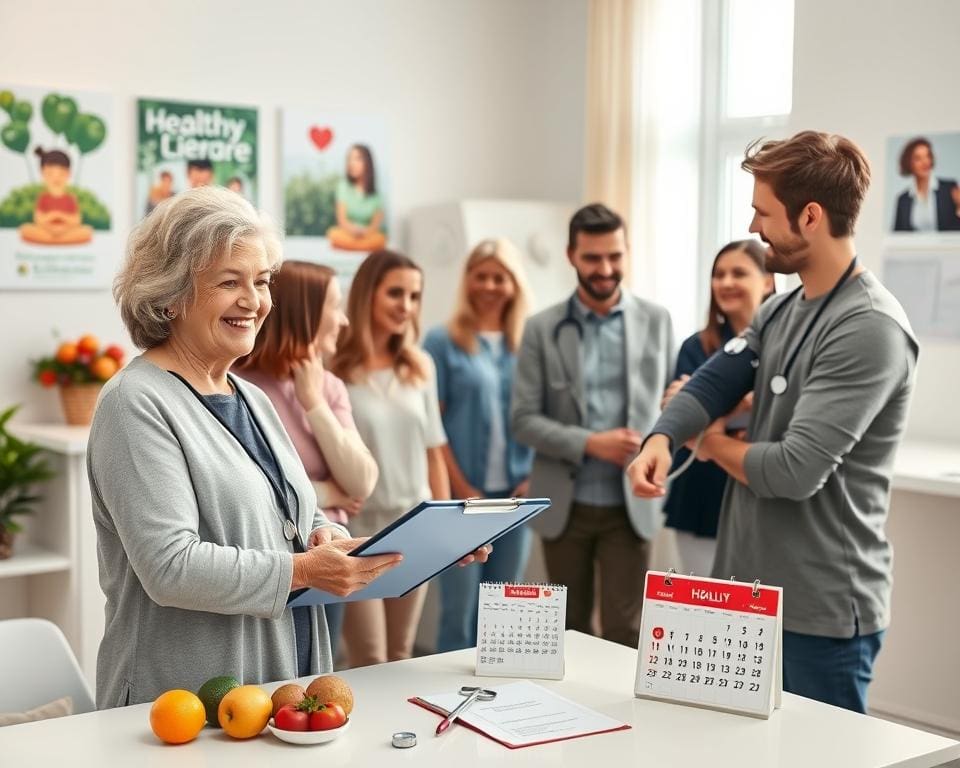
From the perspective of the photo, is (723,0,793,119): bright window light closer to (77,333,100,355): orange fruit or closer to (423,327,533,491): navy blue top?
(423,327,533,491): navy blue top

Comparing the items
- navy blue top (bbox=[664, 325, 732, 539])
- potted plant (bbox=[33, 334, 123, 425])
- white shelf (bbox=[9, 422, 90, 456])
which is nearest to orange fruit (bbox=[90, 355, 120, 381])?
potted plant (bbox=[33, 334, 123, 425])

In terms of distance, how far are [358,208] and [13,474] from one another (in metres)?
1.82

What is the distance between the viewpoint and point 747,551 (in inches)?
102

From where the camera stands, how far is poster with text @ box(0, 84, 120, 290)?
14.2ft

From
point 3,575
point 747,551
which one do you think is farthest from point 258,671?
point 3,575

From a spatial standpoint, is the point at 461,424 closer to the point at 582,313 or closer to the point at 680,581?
the point at 582,313

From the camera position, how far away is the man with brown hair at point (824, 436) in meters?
2.40

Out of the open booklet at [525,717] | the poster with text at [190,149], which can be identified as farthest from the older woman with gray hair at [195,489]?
the poster with text at [190,149]

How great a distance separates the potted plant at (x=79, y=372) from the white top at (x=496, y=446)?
1301 mm

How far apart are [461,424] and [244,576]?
2422mm


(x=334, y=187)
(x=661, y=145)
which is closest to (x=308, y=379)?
(x=334, y=187)

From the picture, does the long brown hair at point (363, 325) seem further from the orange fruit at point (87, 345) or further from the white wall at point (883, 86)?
the white wall at point (883, 86)

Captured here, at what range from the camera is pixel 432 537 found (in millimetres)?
2008

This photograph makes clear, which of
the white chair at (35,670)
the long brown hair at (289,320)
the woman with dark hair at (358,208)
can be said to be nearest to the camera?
the white chair at (35,670)
